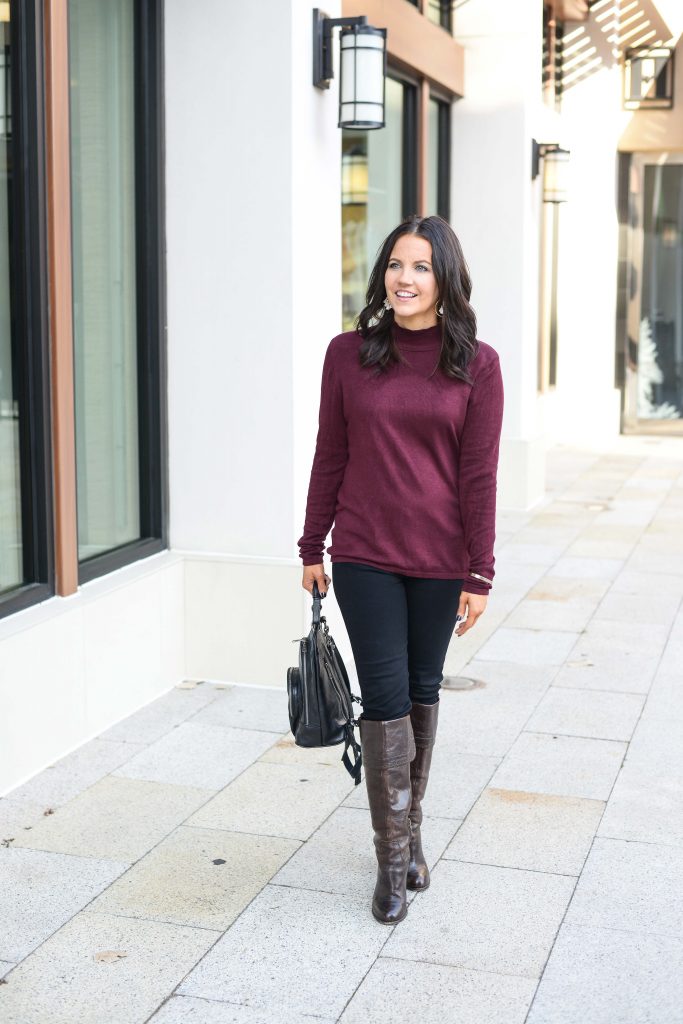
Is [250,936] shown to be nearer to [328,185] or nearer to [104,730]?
[104,730]

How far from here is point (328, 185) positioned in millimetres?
5777

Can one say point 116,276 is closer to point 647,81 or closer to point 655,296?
point 647,81

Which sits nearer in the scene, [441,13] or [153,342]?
[153,342]

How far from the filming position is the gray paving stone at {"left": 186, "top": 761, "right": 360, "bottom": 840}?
4281mm

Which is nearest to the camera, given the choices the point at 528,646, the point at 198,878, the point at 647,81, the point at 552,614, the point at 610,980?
the point at 610,980

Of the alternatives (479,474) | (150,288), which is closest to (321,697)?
(479,474)

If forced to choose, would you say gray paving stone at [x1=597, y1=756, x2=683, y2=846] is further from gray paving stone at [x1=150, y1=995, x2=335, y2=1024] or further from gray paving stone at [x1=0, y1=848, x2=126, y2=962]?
gray paving stone at [x1=0, y1=848, x2=126, y2=962]

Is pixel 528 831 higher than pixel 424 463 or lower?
lower

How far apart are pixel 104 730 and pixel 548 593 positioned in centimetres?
330

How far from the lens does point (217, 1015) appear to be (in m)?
3.11

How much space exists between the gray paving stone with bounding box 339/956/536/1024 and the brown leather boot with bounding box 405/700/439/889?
0.43m

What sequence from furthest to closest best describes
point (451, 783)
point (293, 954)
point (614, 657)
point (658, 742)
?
point (614, 657)
point (658, 742)
point (451, 783)
point (293, 954)

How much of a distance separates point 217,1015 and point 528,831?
144 cm

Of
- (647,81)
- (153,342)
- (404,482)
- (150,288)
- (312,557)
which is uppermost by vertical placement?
(647,81)
